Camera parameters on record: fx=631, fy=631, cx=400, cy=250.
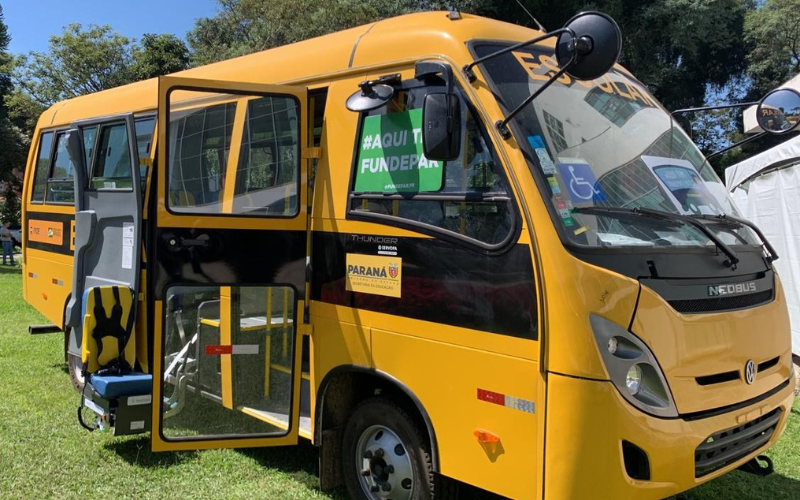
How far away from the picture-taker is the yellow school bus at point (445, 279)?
2.76 meters

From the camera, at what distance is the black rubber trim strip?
2863 mm

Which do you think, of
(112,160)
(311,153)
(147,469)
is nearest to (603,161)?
(311,153)

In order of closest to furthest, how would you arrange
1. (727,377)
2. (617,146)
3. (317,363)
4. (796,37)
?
(727,377), (617,146), (317,363), (796,37)

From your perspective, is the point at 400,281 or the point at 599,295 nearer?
the point at 599,295

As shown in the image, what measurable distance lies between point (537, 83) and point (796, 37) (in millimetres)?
25609

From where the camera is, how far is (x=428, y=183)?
10.8ft

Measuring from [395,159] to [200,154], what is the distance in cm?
154

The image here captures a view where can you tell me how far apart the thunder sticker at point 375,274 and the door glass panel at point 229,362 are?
529mm

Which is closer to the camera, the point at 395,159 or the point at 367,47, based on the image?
the point at 395,159

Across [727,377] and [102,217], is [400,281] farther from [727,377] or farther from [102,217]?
[102,217]

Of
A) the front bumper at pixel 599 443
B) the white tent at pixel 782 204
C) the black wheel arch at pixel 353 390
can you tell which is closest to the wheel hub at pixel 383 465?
the black wheel arch at pixel 353 390

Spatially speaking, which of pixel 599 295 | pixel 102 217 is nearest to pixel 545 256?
pixel 599 295

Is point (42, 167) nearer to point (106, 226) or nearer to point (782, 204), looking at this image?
point (106, 226)

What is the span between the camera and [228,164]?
425cm
